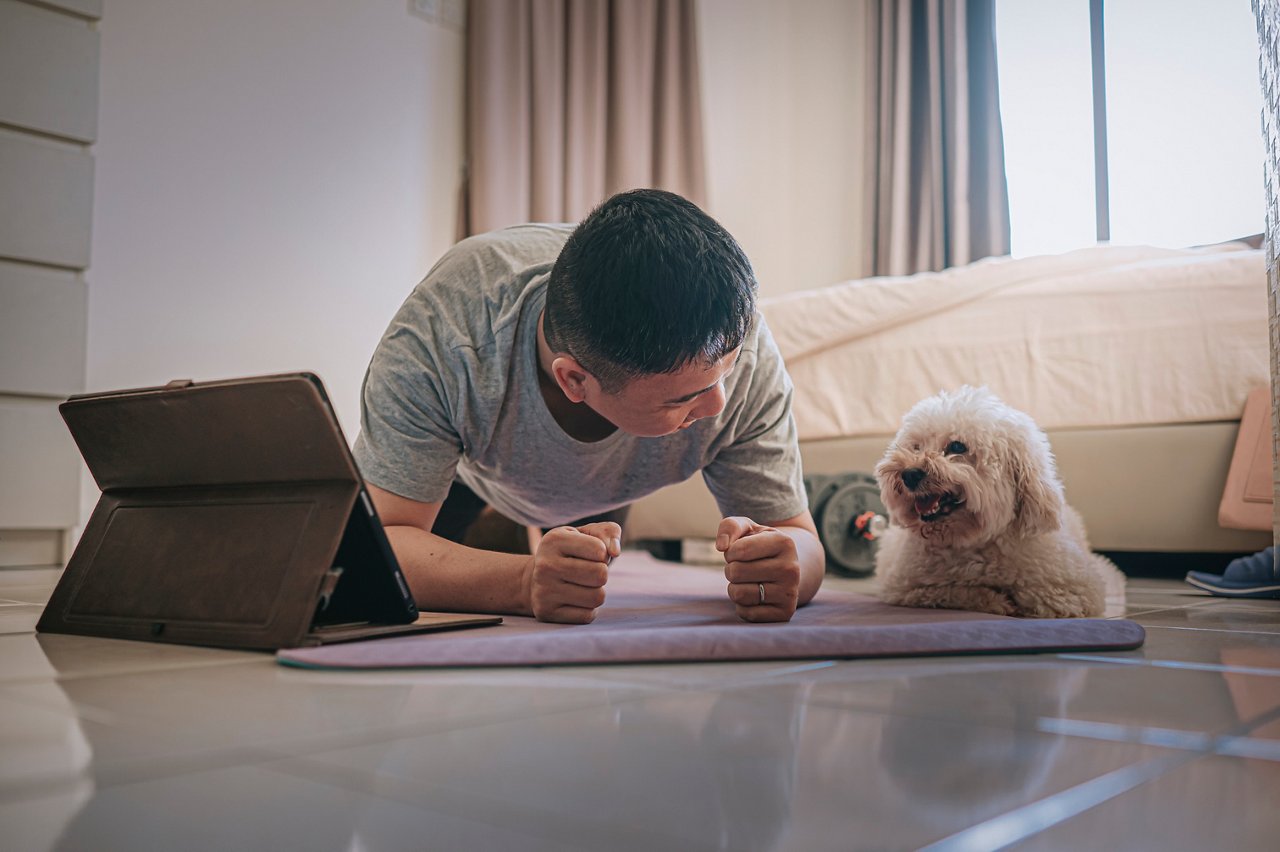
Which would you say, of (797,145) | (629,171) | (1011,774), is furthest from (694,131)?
(1011,774)

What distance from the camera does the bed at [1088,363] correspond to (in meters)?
2.21

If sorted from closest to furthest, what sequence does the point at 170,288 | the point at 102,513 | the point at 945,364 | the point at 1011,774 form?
the point at 1011,774 < the point at 102,513 < the point at 945,364 < the point at 170,288

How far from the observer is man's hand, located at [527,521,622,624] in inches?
43.8

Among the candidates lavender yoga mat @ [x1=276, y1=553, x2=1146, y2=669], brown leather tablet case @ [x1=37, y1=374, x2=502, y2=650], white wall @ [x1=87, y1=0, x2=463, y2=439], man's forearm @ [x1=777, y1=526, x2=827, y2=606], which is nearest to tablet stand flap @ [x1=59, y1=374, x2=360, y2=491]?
brown leather tablet case @ [x1=37, y1=374, x2=502, y2=650]

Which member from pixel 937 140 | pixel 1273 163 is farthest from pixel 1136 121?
pixel 1273 163

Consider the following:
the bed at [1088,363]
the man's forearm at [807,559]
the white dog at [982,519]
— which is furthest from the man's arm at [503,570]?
the bed at [1088,363]

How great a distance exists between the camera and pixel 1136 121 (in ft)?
12.9

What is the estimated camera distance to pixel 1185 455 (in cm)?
222

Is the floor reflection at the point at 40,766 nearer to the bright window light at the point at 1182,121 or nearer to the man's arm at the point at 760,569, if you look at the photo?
the man's arm at the point at 760,569

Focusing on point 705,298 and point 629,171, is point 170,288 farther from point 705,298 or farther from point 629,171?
point 705,298

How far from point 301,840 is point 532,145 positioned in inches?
157

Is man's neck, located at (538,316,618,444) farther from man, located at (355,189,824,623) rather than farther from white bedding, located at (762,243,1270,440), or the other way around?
white bedding, located at (762,243,1270,440)

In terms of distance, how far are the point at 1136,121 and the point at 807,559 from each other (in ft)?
11.0

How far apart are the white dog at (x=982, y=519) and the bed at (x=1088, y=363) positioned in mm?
773
